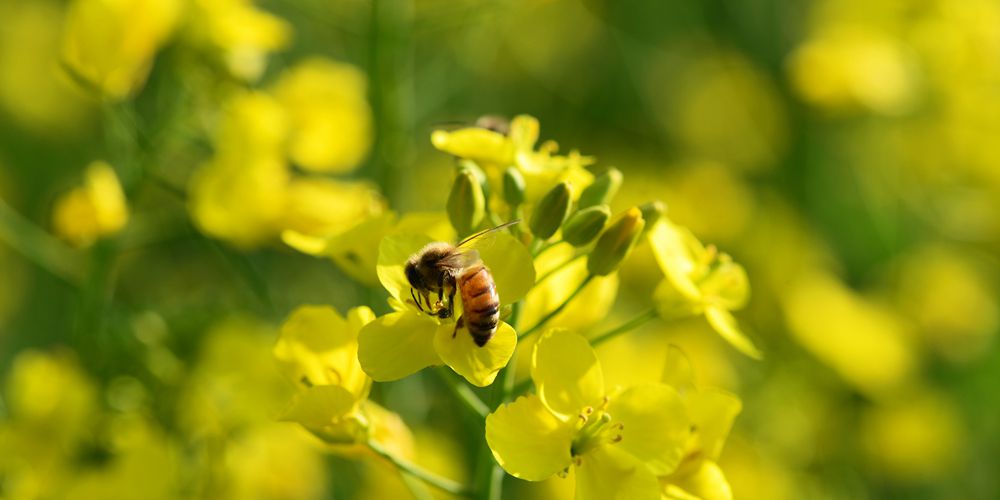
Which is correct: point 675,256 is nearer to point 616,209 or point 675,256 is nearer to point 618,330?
point 618,330

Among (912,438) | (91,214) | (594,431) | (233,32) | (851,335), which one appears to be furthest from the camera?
(851,335)

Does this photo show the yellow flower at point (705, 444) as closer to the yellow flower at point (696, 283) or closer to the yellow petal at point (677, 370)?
the yellow petal at point (677, 370)

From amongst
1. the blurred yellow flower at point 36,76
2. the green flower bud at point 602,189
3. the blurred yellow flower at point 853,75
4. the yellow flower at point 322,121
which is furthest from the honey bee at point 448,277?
the blurred yellow flower at point 36,76

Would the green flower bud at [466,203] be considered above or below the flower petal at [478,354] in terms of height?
above

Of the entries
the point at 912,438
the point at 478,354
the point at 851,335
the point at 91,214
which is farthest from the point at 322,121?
the point at 912,438

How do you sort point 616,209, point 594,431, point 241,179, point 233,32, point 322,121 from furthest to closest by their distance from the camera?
point 616,209 → point 322,121 → point 233,32 → point 241,179 → point 594,431

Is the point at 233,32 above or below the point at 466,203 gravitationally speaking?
below

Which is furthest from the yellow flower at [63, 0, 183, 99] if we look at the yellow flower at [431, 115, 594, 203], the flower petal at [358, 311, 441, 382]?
the flower petal at [358, 311, 441, 382]

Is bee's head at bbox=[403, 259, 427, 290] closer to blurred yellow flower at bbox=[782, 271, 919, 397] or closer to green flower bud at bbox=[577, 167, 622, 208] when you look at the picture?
green flower bud at bbox=[577, 167, 622, 208]
